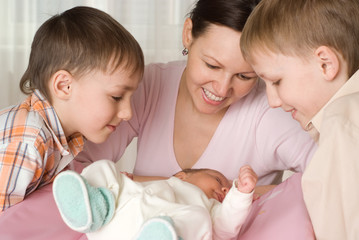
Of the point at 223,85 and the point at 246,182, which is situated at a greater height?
the point at 223,85

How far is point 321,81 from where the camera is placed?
1.44 m

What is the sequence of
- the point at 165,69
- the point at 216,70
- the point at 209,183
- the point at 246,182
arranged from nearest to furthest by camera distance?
1. the point at 246,182
2. the point at 209,183
3. the point at 216,70
4. the point at 165,69

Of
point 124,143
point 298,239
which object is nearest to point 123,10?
point 124,143

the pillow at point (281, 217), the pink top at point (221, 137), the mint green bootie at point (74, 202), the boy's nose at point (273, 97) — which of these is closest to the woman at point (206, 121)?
the pink top at point (221, 137)

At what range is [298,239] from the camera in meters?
1.35

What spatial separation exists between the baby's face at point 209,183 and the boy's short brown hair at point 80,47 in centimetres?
43

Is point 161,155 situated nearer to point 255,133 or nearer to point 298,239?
point 255,133

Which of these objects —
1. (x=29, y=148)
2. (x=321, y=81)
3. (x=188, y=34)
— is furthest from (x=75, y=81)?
(x=321, y=81)

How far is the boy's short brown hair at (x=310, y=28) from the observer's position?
1.41 m

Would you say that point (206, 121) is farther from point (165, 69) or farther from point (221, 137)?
point (165, 69)

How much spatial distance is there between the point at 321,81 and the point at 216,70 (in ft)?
1.51

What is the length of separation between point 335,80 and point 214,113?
0.70m

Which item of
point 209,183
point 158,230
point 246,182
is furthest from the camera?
point 209,183

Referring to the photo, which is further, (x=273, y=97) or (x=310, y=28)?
(x=273, y=97)
